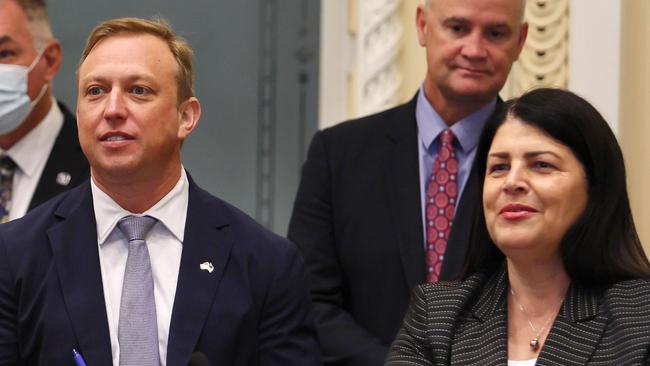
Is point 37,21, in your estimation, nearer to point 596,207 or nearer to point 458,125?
point 458,125

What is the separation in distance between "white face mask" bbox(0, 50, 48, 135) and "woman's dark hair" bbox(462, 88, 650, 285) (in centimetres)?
203

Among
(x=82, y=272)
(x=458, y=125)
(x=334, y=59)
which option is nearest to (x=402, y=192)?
(x=458, y=125)

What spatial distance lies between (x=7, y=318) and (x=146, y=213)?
45 centimetres

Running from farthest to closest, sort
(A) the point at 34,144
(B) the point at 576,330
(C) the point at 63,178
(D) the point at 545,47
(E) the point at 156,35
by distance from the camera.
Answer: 1. (D) the point at 545,47
2. (A) the point at 34,144
3. (C) the point at 63,178
4. (E) the point at 156,35
5. (B) the point at 576,330

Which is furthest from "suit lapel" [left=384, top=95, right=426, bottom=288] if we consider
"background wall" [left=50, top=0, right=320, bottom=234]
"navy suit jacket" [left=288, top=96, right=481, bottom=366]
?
"background wall" [left=50, top=0, right=320, bottom=234]

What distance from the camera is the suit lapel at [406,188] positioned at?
4.43 m

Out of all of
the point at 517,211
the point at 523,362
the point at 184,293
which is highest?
the point at 517,211

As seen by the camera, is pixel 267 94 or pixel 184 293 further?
pixel 267 94

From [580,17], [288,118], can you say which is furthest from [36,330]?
[288,118]

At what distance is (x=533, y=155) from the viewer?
3.79 meters

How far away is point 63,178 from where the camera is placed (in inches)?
199

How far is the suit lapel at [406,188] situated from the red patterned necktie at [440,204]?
30mm

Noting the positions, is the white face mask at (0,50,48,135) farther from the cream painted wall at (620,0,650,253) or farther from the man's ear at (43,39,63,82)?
the cream painted wall at (620,0,650,253)

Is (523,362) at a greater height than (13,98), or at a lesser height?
lesser
